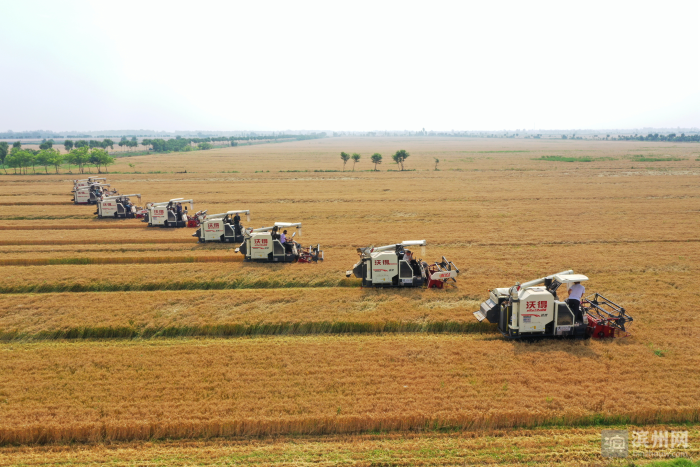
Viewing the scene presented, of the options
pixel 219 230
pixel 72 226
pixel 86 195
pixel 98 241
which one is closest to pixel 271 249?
pixel 219 230

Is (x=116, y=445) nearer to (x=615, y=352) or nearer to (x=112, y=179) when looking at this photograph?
(x=615, y=352)

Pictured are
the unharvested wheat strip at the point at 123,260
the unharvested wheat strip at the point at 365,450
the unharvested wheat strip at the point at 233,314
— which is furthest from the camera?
the unharvested wheat strip at the point at 123,260

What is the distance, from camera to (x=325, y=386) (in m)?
11.7

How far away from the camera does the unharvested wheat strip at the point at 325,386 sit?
33.6 feet

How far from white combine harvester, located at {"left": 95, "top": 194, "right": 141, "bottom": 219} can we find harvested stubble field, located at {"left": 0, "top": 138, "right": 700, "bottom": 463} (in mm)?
4799

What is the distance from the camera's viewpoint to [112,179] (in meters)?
64.4

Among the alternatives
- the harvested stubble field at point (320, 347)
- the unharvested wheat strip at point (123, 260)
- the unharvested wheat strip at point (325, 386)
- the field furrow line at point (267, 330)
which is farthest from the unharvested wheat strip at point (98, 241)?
the unharvested wheat strip at point (325, 386)

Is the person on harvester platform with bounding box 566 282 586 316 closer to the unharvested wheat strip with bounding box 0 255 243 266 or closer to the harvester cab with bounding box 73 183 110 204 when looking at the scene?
the unharvested wheat strip with bounding box 0 255 243 266

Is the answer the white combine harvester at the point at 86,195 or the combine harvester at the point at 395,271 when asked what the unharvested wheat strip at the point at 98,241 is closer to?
the combine harvester at the point at 395,271

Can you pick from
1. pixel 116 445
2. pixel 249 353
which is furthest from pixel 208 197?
pixel 116 445

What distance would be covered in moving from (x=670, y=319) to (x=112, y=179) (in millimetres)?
69318

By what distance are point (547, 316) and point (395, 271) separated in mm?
6663

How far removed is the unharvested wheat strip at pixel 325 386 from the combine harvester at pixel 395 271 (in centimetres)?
429

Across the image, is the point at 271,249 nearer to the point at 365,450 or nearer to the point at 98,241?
the point at 98,241
